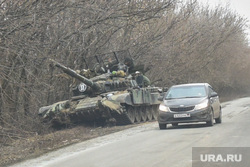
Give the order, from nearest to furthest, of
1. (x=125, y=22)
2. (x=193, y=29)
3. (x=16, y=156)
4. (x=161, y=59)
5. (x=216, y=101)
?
(x=16, y=156), (x=216, y=101), (x=125, y=22), (x=161, y=59), (x=193, y=29)

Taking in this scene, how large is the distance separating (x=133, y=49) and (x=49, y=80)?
8306 millimetres

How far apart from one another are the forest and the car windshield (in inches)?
117

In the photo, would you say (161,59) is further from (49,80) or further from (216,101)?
(216,101)

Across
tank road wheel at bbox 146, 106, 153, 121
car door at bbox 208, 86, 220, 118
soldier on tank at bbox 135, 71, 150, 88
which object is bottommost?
tank road wheel at bbox 146, 106, 153, 121

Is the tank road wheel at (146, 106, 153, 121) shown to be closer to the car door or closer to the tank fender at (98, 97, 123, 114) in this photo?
the tank fender at (98, 97, 123, 114)

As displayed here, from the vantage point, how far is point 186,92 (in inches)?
621

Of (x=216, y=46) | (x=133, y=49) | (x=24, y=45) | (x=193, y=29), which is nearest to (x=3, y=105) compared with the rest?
(x=24, y=45)

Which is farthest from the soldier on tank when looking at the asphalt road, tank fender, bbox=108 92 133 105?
the asphalt road

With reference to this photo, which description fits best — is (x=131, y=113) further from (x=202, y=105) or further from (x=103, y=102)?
(x=202, y=105)

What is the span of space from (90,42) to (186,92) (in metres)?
8.87

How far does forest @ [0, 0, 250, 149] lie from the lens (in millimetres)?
14047

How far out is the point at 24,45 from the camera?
1380 centimetres

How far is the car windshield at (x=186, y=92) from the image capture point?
51.1 ft

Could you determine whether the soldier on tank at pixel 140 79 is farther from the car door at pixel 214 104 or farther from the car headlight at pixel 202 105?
the car headlight at pixel 202 105
